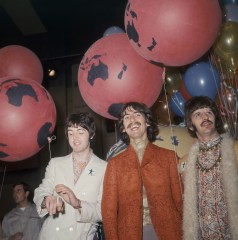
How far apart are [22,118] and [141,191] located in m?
1.08

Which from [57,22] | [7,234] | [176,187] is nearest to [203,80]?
[176,187]

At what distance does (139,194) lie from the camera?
2.00 metres

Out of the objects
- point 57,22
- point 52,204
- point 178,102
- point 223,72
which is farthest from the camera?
point 57,22

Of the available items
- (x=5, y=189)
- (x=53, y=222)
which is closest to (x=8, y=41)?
(x=5, y=189)

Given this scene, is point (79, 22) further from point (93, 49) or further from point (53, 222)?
point (53, 222)

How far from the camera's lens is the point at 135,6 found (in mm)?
2186

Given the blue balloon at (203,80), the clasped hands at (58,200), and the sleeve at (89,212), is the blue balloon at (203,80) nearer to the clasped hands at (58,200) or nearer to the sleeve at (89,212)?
the sleeve at (89,212)

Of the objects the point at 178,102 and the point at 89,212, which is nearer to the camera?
the point at 89,212

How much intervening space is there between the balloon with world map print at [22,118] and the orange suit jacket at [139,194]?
696mm

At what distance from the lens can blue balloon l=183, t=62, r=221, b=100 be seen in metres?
2.64

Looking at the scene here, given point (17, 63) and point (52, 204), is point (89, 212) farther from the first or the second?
point (17, 63)

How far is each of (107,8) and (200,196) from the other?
3662 millimetres

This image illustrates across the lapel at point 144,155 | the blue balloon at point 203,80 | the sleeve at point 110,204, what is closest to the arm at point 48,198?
the sleeve at point 110,204

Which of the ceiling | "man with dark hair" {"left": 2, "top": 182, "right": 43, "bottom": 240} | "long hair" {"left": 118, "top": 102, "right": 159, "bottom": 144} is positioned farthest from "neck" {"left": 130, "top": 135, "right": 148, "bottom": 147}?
the ceiling
